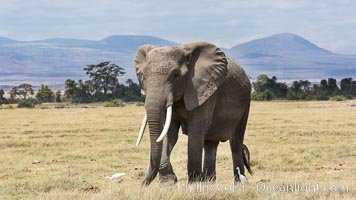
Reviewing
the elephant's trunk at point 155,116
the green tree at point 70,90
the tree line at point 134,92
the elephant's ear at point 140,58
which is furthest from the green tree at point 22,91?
the elephant's trunk at point 155,116

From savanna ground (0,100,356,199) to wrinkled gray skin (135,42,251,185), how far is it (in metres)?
0.48

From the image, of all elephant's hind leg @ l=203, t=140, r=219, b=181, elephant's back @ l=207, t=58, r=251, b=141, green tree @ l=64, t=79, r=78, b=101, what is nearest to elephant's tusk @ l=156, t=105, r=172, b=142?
elephant's back @ l=207, t=58, r=251, b=141

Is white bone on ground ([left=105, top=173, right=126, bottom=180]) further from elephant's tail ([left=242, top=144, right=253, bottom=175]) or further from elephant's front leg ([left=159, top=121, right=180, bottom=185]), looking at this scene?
elephant's front leg ([left=159, top=121, right=180, bottom=185])

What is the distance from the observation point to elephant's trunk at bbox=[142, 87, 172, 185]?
394 inches

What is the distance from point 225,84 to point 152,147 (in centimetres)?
238

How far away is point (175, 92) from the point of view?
1054 cm

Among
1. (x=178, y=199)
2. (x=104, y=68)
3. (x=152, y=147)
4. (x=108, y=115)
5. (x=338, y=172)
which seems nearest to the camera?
(x=178, y=199)

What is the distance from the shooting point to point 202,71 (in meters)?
11.1

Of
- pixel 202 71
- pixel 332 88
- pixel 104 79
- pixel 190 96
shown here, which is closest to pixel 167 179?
pixel 190 96

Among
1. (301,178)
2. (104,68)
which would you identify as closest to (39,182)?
(301,178)

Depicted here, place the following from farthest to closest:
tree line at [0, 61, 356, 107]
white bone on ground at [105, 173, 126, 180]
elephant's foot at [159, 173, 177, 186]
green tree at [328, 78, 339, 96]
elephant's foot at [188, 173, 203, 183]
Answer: green tree at [328, 78, 339, 96] → tree line at [0, 61, 356, 107] → white bone on ground at [105, 173, 126, 180] → elephant's foot at [188, 173, 203, 183] → elephant's foot at [159, 173, 177, 186]

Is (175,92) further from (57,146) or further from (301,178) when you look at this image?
(57,146)

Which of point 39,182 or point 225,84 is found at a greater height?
point 225,84

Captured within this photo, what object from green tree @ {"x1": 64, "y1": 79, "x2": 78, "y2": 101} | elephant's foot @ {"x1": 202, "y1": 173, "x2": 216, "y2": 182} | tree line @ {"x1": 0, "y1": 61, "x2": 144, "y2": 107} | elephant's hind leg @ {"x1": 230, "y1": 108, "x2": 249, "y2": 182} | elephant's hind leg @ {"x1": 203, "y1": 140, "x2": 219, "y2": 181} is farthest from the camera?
tree line @ {"x1": 0, "y1": 61, "x2": 144, "y2": 107}
